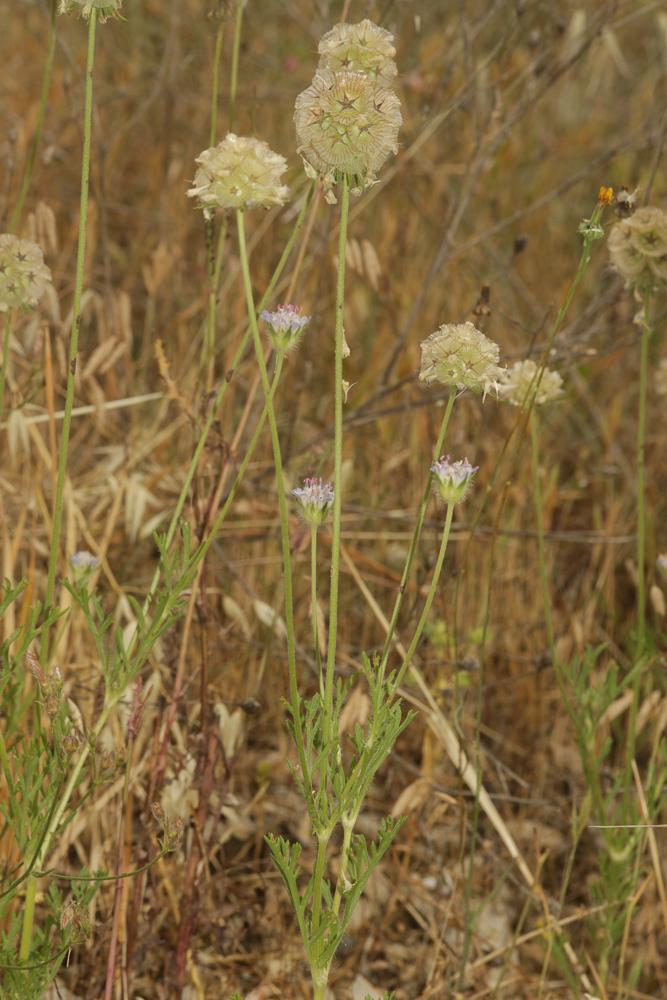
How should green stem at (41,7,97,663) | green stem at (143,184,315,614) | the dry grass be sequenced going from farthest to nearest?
the dry grass < green stem at (143,184,315,614) < green stem at (41,7,97,663)

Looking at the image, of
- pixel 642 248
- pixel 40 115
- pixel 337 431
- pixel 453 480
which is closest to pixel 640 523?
pixel 642 248

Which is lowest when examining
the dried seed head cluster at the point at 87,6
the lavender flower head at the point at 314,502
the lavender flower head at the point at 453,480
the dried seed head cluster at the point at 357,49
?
the lavender flower head at the point at 314,502

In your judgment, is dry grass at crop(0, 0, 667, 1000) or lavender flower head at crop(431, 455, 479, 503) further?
dry grass at crop(0, 0, 667, 1000)

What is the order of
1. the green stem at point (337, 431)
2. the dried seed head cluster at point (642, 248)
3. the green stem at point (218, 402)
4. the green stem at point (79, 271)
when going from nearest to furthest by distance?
the green stem at point (337, 431), the green stem at point (79, 271), the green stem at point (218, 402), the dried seed head cluster at point (642, 248)

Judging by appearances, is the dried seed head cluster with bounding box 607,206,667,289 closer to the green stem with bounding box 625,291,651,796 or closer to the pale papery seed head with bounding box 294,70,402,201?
the green stem with bounding box 625,291,651,796

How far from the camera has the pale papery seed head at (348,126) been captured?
121 centimetres

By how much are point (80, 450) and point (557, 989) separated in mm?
1586

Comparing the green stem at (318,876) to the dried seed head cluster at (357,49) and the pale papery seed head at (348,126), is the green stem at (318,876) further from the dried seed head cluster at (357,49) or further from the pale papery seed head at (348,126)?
the dried seed head cluster at (357,49)

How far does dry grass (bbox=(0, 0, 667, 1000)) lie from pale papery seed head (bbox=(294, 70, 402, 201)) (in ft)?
1.91

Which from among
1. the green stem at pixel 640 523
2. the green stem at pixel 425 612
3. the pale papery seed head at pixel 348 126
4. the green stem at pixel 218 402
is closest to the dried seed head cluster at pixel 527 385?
the green stem at pixel 640 523

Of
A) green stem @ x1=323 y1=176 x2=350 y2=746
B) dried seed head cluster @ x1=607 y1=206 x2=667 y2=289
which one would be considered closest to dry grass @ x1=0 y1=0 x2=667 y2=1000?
dried seed head cluster @ x1=607 y1=206 x2=667 y2=289

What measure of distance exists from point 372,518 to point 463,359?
144cm

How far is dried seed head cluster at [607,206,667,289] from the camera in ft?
5.94

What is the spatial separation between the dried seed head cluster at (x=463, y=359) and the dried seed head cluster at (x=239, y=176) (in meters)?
0.26
